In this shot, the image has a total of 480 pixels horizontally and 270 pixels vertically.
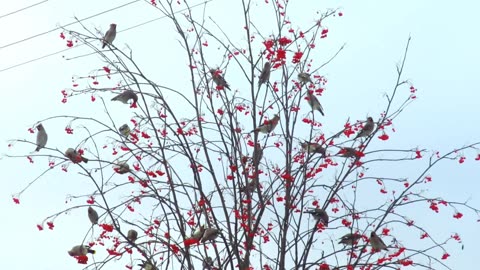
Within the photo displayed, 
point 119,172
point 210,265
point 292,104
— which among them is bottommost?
point 210,265

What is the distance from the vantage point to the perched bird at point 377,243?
24.4 feet

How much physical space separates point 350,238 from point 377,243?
0.33 meters

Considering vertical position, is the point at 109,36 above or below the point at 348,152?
above

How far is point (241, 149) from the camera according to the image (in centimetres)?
775

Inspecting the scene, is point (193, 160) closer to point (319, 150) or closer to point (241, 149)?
point (241, 149)

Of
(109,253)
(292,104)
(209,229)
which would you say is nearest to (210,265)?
(209,229)

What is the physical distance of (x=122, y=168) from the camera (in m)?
7.48

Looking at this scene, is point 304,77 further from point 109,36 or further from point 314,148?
point 109,36

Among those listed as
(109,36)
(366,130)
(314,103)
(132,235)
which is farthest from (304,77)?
(132,235)

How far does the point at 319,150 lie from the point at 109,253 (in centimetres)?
179

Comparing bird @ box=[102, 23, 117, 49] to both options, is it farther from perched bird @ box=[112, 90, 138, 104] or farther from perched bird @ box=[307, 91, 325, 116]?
perched bird @ box=[307, 91, 325, 116]

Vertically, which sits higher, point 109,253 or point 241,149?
point 241,149

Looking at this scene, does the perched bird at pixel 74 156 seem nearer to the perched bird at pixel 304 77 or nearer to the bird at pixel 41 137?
the bird at pixel 41 137

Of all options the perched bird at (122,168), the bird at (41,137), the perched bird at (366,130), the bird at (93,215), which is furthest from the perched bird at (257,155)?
the bird at (41,137)
